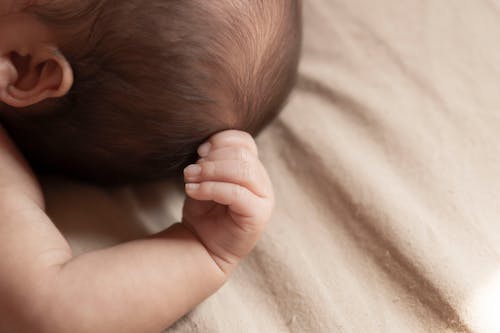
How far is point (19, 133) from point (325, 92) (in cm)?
48

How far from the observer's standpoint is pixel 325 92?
1052mm

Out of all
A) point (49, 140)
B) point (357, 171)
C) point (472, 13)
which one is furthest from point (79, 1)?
point (472, 13)

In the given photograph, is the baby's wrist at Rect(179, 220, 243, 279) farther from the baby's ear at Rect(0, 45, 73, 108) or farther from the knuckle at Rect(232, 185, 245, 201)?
the baby's ear at Rect(0, 45, 73, 108)

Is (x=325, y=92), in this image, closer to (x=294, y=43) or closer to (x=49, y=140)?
(x=294, y=43)

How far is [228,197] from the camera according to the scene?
77cm

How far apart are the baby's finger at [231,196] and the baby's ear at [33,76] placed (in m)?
0.20

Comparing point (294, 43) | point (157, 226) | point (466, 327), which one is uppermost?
point (294, 43)

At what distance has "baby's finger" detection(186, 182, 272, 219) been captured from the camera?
2.52 feet

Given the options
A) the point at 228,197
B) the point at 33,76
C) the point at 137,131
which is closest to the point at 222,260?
the point at 228,197

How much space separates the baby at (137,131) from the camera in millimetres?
739

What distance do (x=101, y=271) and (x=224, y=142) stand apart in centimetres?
22

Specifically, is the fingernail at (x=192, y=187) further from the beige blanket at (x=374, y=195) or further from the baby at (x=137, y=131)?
the beige blanket at (x=374, y=195)

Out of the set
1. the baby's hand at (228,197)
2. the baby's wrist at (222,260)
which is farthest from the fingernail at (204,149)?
the baby's wrist at (222,260)

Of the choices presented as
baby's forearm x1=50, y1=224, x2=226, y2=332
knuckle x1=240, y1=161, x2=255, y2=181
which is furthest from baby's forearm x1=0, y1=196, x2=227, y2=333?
knuckle x1=240, y1=161, x2=255, y2=181
